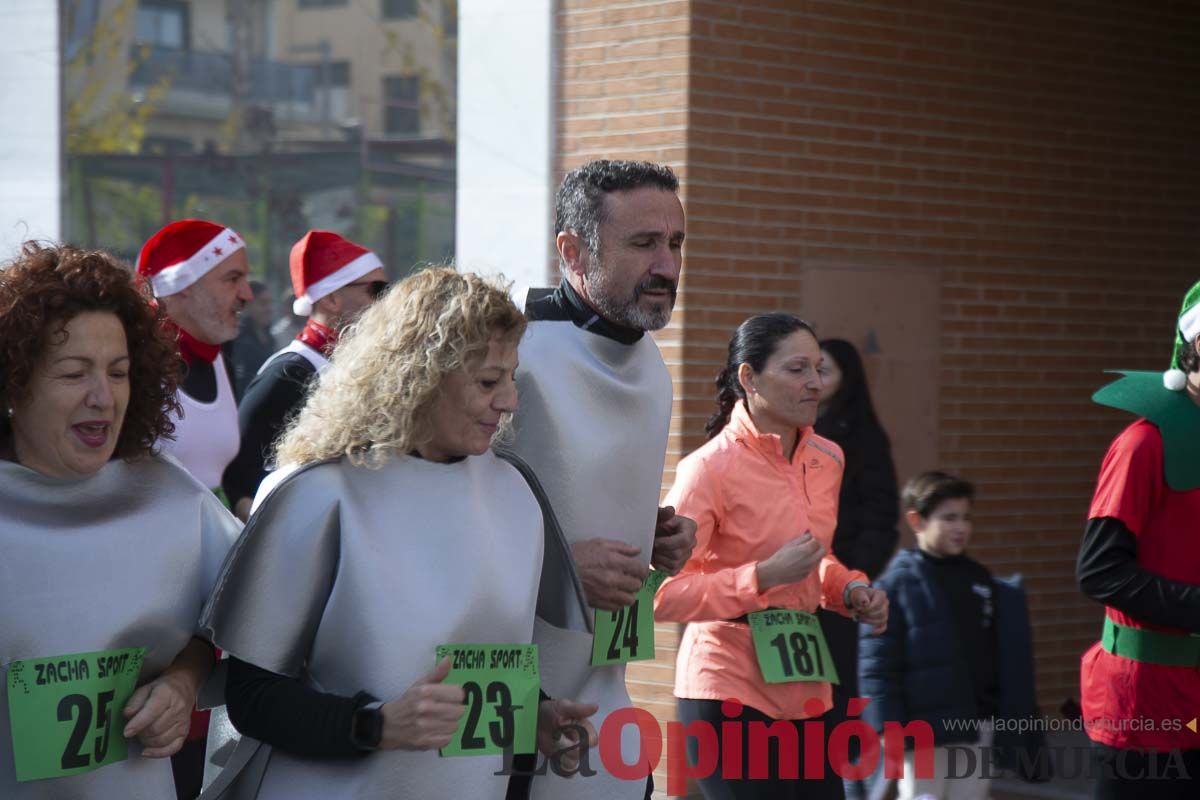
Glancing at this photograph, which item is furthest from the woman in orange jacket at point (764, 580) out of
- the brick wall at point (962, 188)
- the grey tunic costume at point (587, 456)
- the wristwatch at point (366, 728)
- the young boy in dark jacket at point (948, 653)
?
the brick wall at point (962, 188)

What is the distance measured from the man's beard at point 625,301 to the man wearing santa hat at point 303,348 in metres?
1.06

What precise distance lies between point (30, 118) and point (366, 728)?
762 cm

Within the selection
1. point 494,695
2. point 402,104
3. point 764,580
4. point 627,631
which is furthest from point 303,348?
point 402,104

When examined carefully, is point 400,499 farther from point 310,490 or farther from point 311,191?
point 311,191

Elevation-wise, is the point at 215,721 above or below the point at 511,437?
below

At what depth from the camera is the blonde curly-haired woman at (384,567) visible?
285 cm

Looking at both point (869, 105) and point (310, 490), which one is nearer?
point (310, 490)

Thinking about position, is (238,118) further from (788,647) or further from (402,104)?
(788,647)

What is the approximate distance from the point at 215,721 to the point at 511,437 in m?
1.60

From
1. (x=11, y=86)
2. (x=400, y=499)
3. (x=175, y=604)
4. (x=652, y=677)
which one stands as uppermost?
(x=11, y=86)

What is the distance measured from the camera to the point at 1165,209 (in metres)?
9.70

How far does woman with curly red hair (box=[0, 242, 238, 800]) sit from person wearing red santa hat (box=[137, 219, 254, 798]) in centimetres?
186

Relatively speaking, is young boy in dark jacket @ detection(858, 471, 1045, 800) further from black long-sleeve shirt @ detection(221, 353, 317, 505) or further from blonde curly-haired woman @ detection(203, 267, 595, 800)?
blonde curly-haired woman @ detection(203, 267, 595, 800)

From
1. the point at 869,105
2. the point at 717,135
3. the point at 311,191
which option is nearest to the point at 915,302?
the point at 869,105
